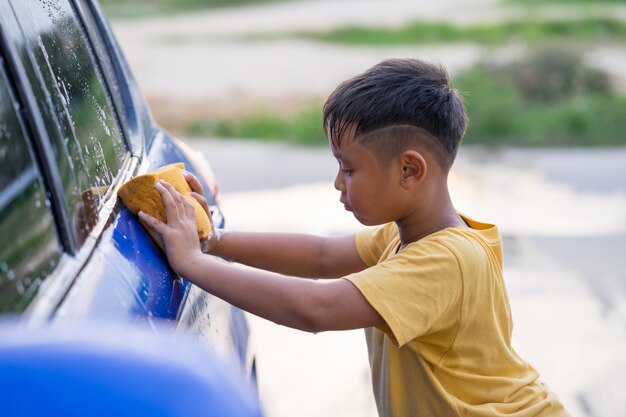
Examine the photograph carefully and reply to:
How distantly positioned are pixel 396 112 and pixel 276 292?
52cm

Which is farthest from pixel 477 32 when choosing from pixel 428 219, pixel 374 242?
pixel 428 219

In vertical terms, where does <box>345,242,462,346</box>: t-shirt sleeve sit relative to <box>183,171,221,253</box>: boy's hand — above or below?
below

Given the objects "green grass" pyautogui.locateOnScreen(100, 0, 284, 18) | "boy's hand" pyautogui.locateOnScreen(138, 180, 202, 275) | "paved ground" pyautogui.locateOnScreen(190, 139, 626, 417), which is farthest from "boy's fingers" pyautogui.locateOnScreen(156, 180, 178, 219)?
"green grass" pyautogui.locateOnScreen(100, 0, 284, 18)

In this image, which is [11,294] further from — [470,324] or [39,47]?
[470,324]

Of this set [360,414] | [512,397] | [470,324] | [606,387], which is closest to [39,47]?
[470,324]

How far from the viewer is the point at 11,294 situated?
1.47 meters

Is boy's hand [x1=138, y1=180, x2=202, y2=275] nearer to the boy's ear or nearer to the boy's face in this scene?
the boy's face

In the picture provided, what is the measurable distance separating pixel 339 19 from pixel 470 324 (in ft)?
66.4

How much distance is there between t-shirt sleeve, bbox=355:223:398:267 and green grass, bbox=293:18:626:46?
15.0m

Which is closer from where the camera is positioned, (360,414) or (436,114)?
(436,114)

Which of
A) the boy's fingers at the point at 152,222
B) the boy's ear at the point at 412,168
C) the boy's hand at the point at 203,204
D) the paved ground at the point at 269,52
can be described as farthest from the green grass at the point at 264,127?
the boy's fingers at the point at 152,222

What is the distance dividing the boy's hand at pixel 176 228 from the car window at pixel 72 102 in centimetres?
12

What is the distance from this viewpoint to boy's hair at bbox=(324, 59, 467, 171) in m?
2.40

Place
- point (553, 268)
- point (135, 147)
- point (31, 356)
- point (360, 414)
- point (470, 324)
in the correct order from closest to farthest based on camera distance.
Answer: point (31, 356)
point (470, 324)
point (135, 147)
point (360, 414)
point (553, 268)
